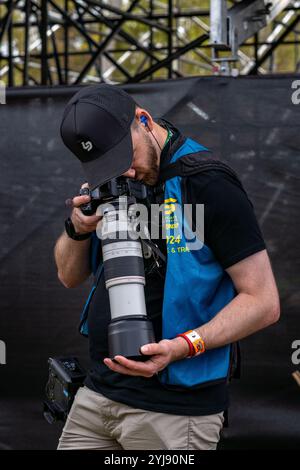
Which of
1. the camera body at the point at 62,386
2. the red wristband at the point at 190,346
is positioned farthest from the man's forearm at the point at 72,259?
the red wristband at the point at 190,346

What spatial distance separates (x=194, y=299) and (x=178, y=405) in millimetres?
318

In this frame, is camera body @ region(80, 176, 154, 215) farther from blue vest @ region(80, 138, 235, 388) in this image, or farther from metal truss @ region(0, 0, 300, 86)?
metal truss @ region(0, 0, 300, 86)

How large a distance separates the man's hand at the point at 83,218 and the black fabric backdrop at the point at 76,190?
1526 mm

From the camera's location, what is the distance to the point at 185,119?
3896 mm

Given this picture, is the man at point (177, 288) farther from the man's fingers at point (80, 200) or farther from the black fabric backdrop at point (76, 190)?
the black fabric backdrop at point (76, 190)

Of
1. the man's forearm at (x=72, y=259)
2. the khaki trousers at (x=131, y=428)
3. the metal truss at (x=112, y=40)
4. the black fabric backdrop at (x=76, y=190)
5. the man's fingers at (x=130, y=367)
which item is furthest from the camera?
the metal truss at (x=112, y=40)

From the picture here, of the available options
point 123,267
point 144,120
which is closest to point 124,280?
point 123,267

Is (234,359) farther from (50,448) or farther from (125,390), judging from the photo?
(50,448)

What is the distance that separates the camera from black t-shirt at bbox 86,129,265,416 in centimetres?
232

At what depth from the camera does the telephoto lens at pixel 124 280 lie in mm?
2172

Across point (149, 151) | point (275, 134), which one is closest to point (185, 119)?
point (275, 134)

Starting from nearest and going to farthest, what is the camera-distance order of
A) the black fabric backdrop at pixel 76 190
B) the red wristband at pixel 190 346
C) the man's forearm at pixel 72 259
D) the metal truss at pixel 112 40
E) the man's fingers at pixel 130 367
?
the man's fingers at pixel 130 367 < the red wristband at pixel 190 346 < the man's forearm at pixel 72 259 < the black fabric backdrop at pixel 76 190 < the metal truss at pixel 112 40

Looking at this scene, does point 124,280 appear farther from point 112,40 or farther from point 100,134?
point 112,40

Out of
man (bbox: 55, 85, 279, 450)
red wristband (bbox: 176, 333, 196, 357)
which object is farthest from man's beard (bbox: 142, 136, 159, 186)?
red wristband (bbox: 176, 333, 196, 357)
